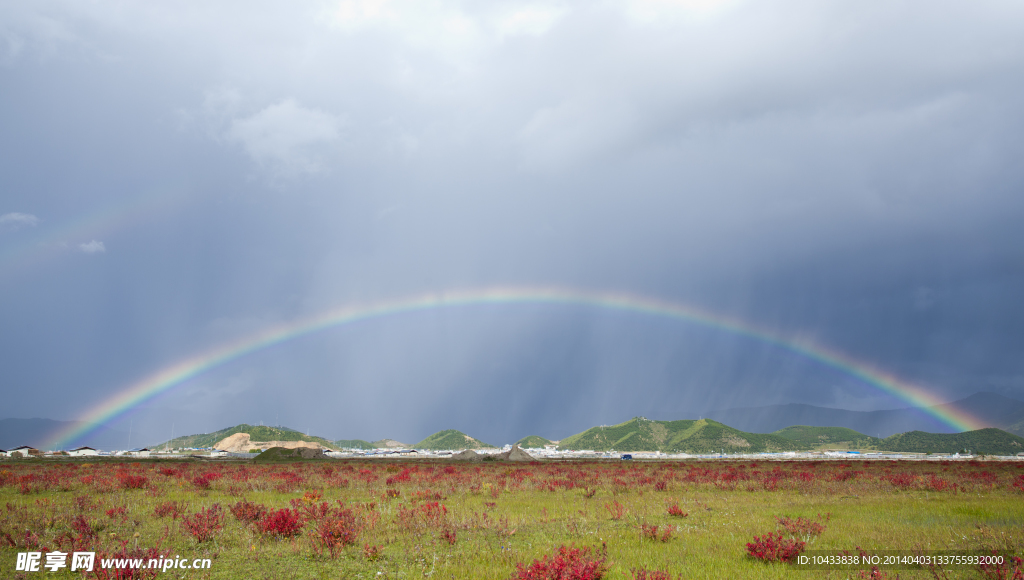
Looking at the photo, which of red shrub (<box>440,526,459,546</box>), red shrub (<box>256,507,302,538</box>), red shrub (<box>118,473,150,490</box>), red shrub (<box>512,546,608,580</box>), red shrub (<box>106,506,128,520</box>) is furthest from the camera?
red shrub (<box>118,473,150,490</box>)

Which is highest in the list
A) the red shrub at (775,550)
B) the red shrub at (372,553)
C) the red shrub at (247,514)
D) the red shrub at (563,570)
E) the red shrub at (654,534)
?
the red shrub at (563,570)

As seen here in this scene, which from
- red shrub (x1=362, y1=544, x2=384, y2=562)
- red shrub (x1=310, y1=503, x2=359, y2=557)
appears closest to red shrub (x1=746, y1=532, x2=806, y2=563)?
red shrub (x1=362, y1=544, x2=384, y2=562)

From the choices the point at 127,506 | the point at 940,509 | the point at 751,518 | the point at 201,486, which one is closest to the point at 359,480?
the point at 201,486

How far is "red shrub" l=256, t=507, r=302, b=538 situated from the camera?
465 inches

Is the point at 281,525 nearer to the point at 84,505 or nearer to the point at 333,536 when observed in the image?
the point at 333,536

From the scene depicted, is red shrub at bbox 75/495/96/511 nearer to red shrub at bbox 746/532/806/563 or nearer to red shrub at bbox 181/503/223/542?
red shrub at bbox 181/503/223/542

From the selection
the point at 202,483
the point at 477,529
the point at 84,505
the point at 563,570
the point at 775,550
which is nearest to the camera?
the point at 563,570

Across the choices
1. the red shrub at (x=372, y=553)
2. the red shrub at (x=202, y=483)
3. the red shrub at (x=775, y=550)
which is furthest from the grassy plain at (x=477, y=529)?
the red shrub at (x=202, y=483)

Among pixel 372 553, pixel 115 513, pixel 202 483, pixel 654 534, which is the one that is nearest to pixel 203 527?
pixel 372 553

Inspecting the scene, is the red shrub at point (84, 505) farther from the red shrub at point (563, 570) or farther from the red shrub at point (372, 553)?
the red shrub at point (563, 570)

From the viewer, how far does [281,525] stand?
11.9m

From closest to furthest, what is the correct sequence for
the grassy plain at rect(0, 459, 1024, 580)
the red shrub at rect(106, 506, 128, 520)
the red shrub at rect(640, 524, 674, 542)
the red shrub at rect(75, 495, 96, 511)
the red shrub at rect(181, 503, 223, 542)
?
1. the grassy plain at rect(0, 459, 1024, 580)
2. the red shrub at rect(181, 503, 223, 542)
3. the red shrub at rect(640, 524, 674, 542)
4. the red shrub at rect(106, 506, 128, 520)
5. the red shrub at rect(75, 495, 96, 511)

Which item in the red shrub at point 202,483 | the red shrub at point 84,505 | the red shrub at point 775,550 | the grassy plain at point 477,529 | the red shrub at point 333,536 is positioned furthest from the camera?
the red shrub at point 202,483

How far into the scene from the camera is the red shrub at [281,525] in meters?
11.8
